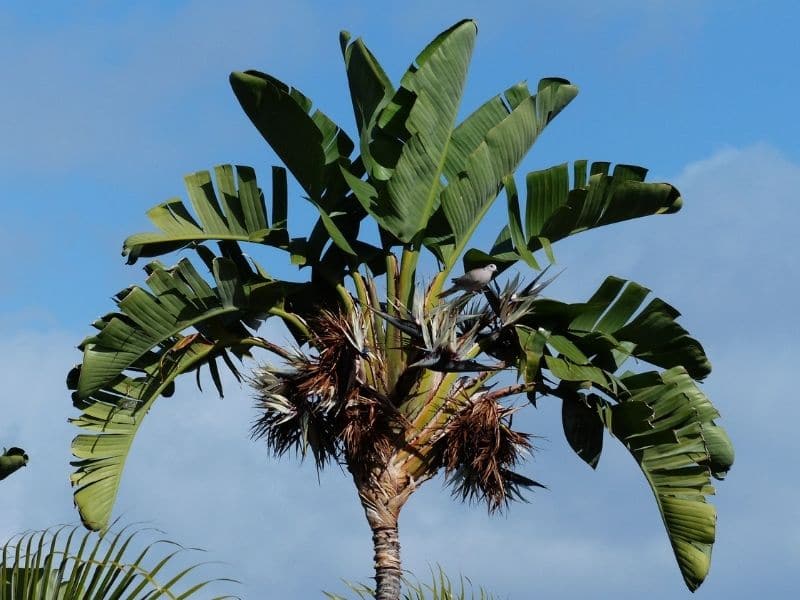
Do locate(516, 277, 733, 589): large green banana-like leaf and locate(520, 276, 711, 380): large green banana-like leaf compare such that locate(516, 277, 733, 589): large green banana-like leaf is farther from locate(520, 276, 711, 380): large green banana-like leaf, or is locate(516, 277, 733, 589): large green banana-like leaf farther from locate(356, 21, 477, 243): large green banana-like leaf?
locate(356, 21, 477, 243): large green banana-like leaf

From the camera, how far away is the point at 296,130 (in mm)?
10375

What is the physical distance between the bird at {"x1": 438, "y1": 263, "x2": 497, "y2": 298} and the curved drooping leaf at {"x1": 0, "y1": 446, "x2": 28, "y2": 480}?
397cm

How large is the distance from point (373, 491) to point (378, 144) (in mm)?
2805

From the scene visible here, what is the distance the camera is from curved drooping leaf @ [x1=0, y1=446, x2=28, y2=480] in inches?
255

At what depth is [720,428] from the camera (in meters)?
10.6

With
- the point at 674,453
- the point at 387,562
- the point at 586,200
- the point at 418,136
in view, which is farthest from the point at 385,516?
the point at 418,136

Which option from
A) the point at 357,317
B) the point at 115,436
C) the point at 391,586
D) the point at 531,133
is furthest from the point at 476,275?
the point at 115,436

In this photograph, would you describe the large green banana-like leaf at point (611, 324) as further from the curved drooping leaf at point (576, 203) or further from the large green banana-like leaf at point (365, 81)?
the large green banana-like leaf at point (365, 81)

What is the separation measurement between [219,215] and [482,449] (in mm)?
2749

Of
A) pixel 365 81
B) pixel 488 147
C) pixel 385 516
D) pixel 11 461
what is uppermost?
pixel 365 81

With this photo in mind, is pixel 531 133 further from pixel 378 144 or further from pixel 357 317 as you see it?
pixel 357 317

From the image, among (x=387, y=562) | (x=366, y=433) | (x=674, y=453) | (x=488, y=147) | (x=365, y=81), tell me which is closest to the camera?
(x=387, y=562)

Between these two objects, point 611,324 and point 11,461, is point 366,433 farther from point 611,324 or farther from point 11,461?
point 11,461

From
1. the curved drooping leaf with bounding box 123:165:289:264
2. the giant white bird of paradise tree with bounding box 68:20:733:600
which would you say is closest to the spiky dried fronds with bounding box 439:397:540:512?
the giant white bird of paradise tree with bounding box 68:20:733:600
